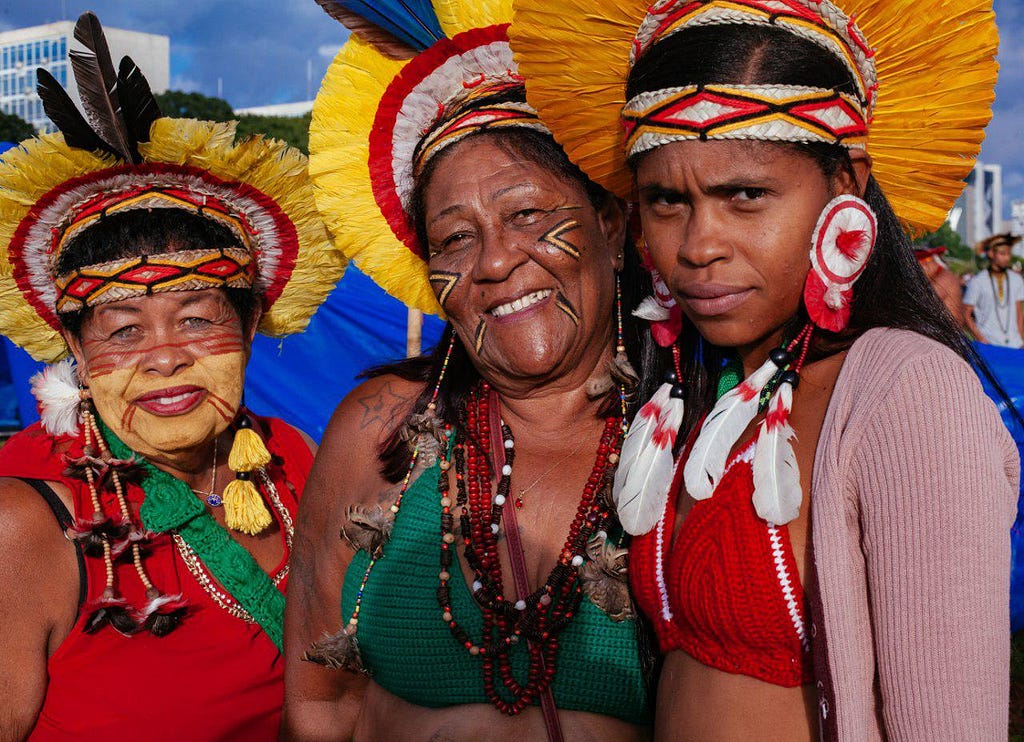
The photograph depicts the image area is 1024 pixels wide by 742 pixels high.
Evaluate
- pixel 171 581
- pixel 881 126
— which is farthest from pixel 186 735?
pixel 881 126

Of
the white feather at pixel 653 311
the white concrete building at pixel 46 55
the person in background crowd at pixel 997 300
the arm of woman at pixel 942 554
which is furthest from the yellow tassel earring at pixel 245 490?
the white concrete building at pixel 46 55

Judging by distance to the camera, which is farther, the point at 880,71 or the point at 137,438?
the point at 137,438

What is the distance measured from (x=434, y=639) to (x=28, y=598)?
1109 mm

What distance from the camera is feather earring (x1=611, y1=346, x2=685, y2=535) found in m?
1.98

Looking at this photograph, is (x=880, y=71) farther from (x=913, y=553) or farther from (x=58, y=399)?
(x=58, y=399)

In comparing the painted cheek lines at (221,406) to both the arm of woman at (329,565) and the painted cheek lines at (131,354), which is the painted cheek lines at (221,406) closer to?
the painted cheek lines at (131,354)

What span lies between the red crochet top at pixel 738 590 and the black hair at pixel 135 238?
1835 mm

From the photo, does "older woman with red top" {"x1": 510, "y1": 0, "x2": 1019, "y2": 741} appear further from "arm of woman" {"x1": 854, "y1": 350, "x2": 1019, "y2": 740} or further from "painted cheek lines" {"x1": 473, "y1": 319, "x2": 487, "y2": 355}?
"painted cheek lines" {"x1": 473, "y1": 319, "x2": 487, "y2": 355}

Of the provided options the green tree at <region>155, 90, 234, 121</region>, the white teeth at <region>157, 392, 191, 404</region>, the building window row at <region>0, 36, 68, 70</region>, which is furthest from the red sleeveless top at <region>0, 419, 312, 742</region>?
the building window row at <region>0, 36, 68, 70</region>

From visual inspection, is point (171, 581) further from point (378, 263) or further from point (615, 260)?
point (615, 260)

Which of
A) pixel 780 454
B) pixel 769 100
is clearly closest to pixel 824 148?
pixel 769 100

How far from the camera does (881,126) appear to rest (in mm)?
1886

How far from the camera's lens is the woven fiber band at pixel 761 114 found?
5.46 feet

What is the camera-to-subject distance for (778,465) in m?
1.65
